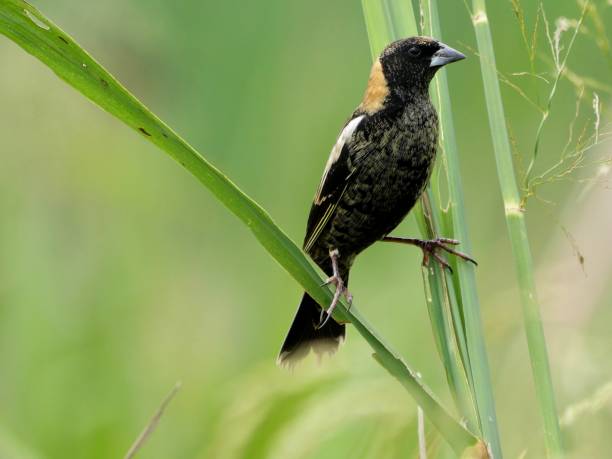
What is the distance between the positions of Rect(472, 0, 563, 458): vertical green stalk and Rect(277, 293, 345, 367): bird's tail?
1.21 metres

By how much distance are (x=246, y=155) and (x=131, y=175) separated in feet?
1.60

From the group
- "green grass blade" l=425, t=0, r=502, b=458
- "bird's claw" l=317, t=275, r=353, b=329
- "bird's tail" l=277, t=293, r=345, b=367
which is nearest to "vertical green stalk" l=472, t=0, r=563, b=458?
"green grass blade" l=425, t=0, r=502, b=458

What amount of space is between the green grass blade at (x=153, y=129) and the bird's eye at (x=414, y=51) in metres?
1.17

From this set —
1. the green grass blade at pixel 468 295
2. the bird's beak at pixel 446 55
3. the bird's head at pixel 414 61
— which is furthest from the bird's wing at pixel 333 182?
the green grass blade at pixel 468 295

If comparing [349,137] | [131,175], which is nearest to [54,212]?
[131,175]

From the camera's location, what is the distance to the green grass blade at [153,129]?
142 cm

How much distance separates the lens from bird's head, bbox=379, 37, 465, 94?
251 cm

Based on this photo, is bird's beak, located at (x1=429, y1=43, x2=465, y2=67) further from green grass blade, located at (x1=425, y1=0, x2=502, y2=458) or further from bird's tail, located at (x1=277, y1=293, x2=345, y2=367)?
bird's tail, located at (x1=277, y1=293, x2=345, y2=367)

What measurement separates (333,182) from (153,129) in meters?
1.41

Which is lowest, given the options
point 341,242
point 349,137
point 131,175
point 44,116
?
point 341,242

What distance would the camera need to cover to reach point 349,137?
109 inches

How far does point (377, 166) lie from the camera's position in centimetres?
274

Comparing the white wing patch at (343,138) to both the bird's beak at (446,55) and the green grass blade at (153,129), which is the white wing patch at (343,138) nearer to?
the bird's beak at (446,55)

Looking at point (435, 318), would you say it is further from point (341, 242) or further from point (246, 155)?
point (246, 155)
